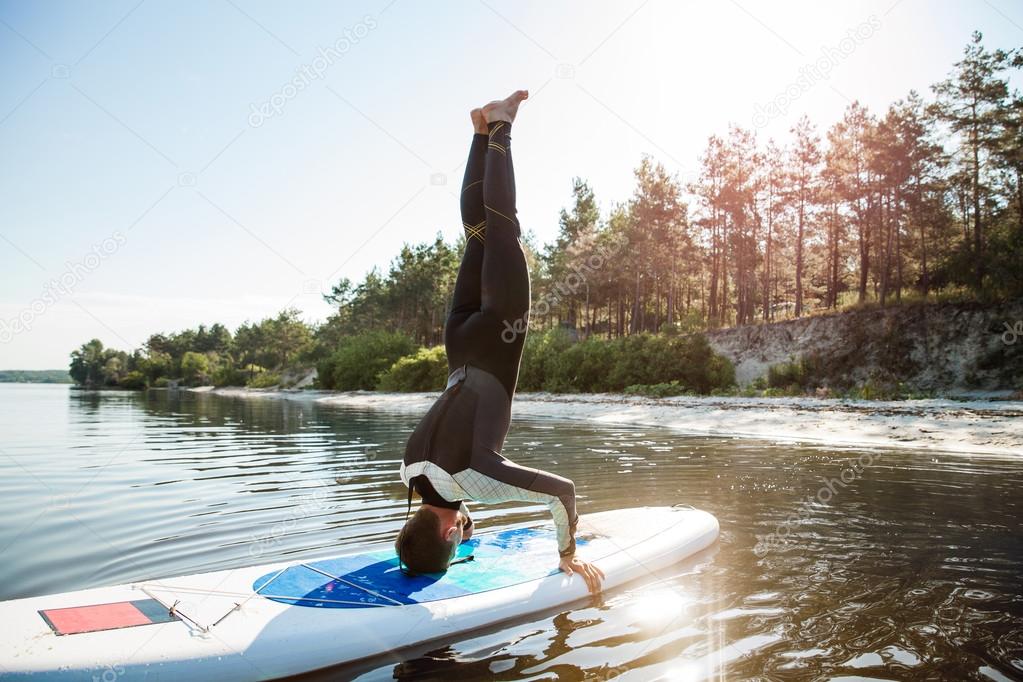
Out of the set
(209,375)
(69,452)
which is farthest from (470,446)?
(209,375)

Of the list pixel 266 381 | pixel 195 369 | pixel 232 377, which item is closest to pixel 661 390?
pixel 266 381

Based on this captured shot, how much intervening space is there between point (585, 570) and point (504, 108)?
124 inches

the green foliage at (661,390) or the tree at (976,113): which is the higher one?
the tree at (976,113)

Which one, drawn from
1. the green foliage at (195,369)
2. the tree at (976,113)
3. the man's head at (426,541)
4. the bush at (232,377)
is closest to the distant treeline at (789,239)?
the tree at (976,113)

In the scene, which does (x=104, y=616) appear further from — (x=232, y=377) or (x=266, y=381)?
(x=232, y=377)

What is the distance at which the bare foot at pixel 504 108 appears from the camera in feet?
13.8

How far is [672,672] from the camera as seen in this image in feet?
10.4

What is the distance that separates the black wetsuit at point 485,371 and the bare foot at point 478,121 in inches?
1.9

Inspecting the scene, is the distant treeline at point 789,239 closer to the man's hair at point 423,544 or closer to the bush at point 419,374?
the bush at point 419,374

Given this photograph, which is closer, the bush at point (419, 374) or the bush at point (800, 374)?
the bush at point (800, 374)

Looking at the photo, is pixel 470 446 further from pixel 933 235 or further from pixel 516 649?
pixel 933 235

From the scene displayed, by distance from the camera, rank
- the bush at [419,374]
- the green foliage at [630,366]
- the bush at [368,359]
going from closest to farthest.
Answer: the green foliage at [630,366]
the bush at [419,374]
the bush at [368,359]

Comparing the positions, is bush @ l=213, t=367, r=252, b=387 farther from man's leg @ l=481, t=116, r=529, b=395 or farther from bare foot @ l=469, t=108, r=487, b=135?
man's leg @ l=481, t=116, r=529, b=395

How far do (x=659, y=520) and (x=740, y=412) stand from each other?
593 inches
